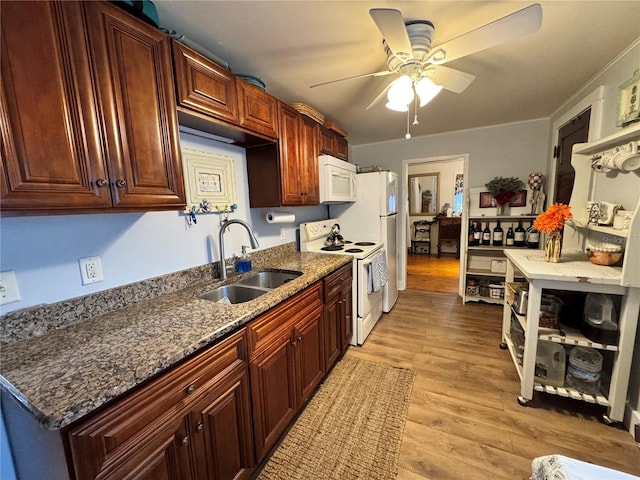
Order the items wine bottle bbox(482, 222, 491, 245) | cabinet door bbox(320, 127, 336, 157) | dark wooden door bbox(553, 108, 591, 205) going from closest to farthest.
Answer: dark wooden door bbox(553, 108, 591, 205) < cabinet door bbox(320, 127, 336, 157) < wine bottle bbox(482, 222, 491, 245)

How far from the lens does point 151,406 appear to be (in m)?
0.81

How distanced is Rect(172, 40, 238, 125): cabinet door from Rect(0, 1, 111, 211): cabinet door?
A: 36 cm

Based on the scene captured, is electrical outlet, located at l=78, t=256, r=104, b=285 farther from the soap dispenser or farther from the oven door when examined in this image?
the oven door

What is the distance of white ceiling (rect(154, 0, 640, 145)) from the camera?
47.0 inches

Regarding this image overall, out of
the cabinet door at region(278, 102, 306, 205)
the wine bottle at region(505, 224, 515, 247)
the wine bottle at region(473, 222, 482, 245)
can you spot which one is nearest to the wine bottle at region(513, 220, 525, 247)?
the wine bottle at region(505, 224, 515, 247)

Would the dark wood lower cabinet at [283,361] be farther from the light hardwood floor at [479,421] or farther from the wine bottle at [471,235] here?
the wine bottle at [471,235]

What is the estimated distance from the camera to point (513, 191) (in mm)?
3055

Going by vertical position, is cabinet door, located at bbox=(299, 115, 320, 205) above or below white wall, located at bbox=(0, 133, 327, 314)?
above

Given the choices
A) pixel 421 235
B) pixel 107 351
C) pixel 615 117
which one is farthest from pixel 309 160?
pixel 421 235

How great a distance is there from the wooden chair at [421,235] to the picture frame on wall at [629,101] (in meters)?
4.70

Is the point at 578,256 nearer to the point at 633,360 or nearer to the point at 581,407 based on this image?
the point at 633,360

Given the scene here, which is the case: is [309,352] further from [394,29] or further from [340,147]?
[340,147]

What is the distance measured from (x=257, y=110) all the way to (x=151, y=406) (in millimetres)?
1619

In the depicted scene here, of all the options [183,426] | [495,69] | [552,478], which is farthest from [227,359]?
[495,69]
